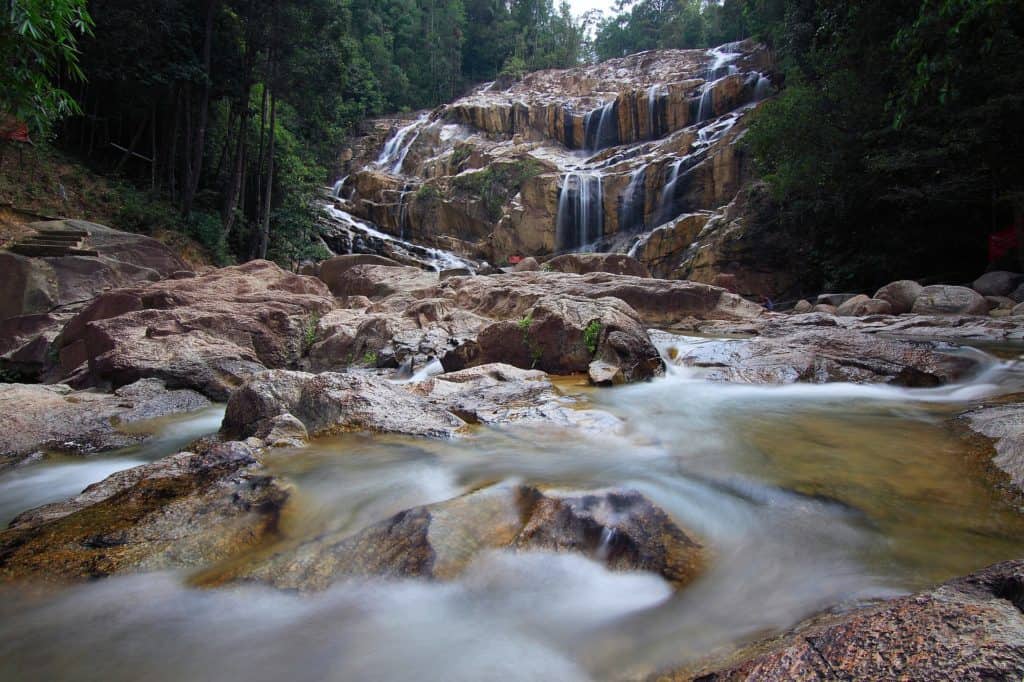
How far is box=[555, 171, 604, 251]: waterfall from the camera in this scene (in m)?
24.7

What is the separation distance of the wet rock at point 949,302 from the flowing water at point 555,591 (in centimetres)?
885

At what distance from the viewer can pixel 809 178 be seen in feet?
46.9

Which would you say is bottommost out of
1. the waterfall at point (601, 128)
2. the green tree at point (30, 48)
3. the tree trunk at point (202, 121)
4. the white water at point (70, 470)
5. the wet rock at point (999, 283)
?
the white water at point (70, 470)

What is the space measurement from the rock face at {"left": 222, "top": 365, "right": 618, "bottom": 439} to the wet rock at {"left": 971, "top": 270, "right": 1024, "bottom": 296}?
11584mm

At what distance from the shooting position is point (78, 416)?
15.7 ft

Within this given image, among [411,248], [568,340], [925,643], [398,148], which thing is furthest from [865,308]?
[398,148]

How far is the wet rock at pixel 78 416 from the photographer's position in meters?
4.32

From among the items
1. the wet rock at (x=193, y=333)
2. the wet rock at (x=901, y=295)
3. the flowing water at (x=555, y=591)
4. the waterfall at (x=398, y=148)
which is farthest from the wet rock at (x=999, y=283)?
the waterfall at (x=398, y=148)

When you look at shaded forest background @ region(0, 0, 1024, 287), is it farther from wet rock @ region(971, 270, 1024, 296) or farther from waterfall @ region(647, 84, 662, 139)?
waterfall @ region(647, 84, 662, 139)

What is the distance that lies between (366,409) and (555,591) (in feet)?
8.05

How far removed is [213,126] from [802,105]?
19.4m

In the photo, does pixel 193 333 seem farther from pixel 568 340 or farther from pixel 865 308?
pixel 865 308

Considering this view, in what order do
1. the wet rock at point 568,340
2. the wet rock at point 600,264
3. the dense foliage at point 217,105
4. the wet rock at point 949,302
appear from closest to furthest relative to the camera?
the wet rock at point 568,340, the wet rock at point 949,302, the dense foliage at point 217,105, the wet rock at point 600,264

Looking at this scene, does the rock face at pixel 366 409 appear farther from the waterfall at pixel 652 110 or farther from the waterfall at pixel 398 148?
the waterfall at pixel 398 148
